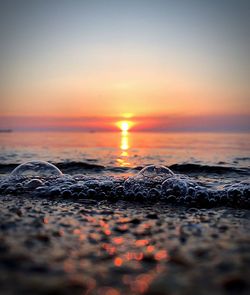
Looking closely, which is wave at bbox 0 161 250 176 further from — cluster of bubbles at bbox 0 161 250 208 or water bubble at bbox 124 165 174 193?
cluster of bubbles at bbox 0 161 250 208

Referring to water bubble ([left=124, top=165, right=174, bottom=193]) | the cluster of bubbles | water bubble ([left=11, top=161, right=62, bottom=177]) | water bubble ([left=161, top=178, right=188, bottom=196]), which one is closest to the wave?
water bubble ([left=11, top=161, right=62, bottom=177])

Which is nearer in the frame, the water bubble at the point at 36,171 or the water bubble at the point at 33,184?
the water bubble at the point at 33,184

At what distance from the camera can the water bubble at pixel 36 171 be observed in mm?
6453

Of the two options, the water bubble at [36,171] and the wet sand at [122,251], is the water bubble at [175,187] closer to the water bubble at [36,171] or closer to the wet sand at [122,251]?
the wet sand at [122,251]

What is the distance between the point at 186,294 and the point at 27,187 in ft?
13.7

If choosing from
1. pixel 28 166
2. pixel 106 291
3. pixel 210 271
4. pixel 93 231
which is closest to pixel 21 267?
pixel 106 291

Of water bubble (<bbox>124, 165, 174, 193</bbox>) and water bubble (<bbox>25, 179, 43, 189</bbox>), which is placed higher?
water bubble (<bbox>124, 165, 174, 193</bbox>)

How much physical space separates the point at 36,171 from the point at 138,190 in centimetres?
274

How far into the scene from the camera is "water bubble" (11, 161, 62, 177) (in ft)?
21.2

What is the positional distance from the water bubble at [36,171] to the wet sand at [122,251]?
2549 mm

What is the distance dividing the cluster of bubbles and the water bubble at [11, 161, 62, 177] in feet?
1.42

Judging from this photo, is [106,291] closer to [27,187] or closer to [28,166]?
[27,187]

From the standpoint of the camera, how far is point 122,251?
2482mm

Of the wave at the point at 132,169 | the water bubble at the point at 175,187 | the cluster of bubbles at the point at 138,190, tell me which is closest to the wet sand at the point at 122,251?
the cluster of bubbles at the point at 138,190
